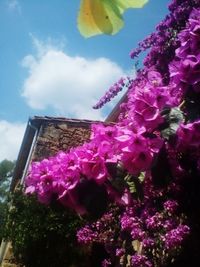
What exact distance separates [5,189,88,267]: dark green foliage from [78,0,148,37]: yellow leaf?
739 cm

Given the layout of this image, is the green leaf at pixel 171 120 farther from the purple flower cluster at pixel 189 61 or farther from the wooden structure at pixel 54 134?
the wooden structure at pixel 54 134

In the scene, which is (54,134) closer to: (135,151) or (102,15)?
(135,151)

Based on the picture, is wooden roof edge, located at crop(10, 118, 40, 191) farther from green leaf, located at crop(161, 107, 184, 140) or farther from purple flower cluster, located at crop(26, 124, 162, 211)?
green leaf, located at crop(161, 107, 184, 140)

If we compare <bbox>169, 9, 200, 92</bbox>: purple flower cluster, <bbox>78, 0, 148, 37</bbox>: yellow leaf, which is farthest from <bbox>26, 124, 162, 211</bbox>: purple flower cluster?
<bbox>78, 0, 148, 37</bbox>: yellow leaf

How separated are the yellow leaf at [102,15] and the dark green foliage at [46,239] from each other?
7.39 metres

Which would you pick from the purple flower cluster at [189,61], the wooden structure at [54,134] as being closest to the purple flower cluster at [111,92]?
the wooden structure at [54,134]

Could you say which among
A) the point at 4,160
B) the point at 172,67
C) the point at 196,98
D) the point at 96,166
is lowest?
the point at 96,166

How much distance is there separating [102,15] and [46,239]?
7839 millimetres

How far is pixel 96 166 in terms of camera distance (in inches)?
64.2

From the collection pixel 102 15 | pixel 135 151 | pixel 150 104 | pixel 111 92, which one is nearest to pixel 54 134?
pixel 111 92

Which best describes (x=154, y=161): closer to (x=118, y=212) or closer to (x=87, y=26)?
(x=87, y=26)

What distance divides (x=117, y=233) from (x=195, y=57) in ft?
16.9

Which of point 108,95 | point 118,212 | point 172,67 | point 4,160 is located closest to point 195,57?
point 172,67

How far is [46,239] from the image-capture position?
795 centimetres
